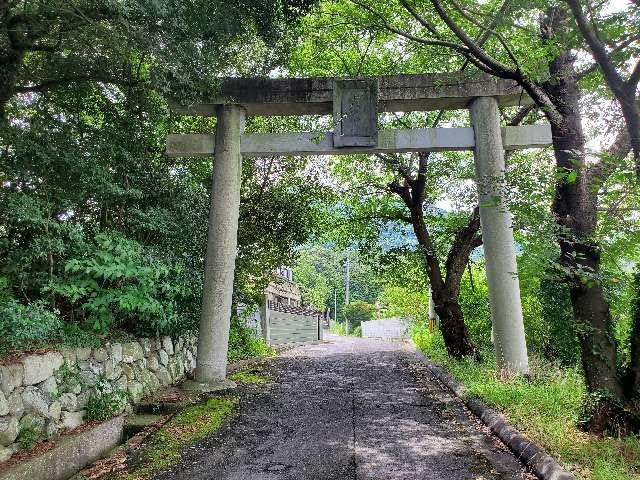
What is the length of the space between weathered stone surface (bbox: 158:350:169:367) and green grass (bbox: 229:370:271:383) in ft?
4.82

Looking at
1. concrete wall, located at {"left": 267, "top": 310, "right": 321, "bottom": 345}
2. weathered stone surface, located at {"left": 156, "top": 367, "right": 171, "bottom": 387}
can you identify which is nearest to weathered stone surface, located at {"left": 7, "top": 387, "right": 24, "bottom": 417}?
weathered stone surface, located at {"left": 156, "top": 367, "right": 171, "bottom": 387}

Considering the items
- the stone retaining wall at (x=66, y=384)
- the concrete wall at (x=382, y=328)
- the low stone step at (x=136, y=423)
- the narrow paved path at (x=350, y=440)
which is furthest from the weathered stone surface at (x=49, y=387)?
the concrete wall at (x=382, y=328)

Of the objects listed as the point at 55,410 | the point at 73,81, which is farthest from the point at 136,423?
the point at 73,81

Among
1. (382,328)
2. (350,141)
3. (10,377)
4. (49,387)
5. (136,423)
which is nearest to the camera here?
(10,377)

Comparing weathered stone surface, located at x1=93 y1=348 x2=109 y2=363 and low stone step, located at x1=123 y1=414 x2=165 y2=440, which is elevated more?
weathered stone surface, located at x1=93 y1=348 x2=109 y2=363

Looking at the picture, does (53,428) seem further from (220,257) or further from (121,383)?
(220,257)

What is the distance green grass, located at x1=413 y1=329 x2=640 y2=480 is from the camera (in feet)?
12.8

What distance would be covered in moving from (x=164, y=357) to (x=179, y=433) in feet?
8.83

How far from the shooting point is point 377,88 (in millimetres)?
8812

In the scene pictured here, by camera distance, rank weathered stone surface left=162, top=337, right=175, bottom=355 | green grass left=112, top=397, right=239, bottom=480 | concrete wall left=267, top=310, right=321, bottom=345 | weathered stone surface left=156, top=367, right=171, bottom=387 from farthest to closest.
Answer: concrete wall left=267, top=310, right=321, bottom=345 < weathered stone surface left=162, top=337, right=175, bottom=355 < weathered stone surface left=156, top=367, right=171, bottom=387 < green grass left=112, top=397, right=239, bottom=480

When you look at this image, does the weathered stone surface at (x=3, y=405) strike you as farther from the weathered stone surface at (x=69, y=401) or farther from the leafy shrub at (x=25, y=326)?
the weathered stone surface at (x=69, y=401)

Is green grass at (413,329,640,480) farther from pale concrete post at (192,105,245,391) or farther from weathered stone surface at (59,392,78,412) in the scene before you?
weathered stone surface at (59,392,78,412)

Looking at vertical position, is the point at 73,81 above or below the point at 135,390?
above

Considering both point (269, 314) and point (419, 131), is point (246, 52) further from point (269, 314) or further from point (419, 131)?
point (269, 314)
